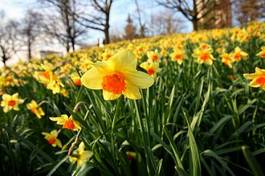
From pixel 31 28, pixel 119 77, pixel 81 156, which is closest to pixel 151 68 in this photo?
pixel 81 156

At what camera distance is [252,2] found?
95.5 feet

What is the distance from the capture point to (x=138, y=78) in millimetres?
1217

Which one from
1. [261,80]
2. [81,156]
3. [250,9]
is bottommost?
[81,156]

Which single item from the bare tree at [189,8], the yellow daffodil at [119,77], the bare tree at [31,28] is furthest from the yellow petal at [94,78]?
Answer: the bare tree at [31,28]

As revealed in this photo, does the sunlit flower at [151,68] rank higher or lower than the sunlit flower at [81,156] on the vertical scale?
higher

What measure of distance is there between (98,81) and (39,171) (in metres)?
1.05

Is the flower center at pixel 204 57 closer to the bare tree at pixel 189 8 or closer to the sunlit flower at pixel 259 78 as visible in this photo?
the sunlit flower at pixel 259 78

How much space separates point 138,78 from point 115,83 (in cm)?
8

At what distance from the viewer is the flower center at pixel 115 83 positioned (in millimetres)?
1212

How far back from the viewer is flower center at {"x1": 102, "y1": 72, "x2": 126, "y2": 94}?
121 cm

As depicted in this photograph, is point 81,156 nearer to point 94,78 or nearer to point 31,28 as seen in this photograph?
point 94,78

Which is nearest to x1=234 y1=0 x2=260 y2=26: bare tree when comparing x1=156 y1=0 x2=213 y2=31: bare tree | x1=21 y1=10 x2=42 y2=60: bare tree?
x1=156 y1=0 x2=213 y2=31: bare tree

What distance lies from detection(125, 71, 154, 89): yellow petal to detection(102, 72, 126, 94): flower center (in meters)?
0.02

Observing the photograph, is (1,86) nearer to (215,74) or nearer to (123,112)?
(123,112)
